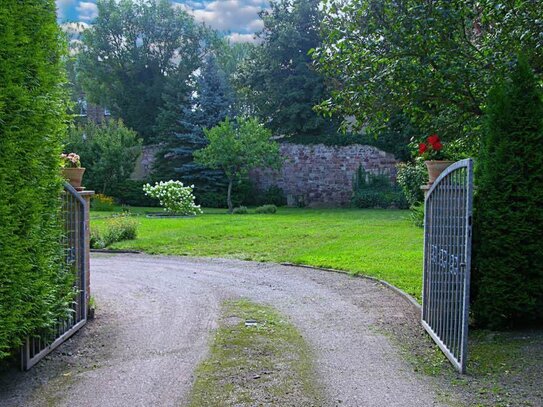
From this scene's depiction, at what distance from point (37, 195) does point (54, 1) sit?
158cm

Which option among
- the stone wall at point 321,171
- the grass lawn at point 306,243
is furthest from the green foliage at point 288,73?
the grass lawn at point 306,243

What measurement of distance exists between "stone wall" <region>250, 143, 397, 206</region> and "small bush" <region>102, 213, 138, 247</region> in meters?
14.0

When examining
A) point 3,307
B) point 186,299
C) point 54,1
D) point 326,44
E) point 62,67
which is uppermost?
point 326,44

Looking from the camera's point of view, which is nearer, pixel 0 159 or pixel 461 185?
pixel 0 159

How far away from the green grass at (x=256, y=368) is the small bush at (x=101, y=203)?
18.1m

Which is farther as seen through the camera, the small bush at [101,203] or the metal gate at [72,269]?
the small bush at [101,203]

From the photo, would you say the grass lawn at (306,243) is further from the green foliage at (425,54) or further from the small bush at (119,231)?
the green foliage at (425,54)

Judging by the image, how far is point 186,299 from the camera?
22.0 ft

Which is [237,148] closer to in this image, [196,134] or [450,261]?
[196,134]

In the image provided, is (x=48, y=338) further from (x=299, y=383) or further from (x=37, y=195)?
(x=299, y=383)

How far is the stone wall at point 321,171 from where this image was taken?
86.4 feet

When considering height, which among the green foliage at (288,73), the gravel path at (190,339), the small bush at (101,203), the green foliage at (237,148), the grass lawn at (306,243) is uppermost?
the green foliage at (288,73)

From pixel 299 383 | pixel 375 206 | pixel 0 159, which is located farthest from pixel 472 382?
pixel 375 206

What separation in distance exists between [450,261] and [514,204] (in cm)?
87
